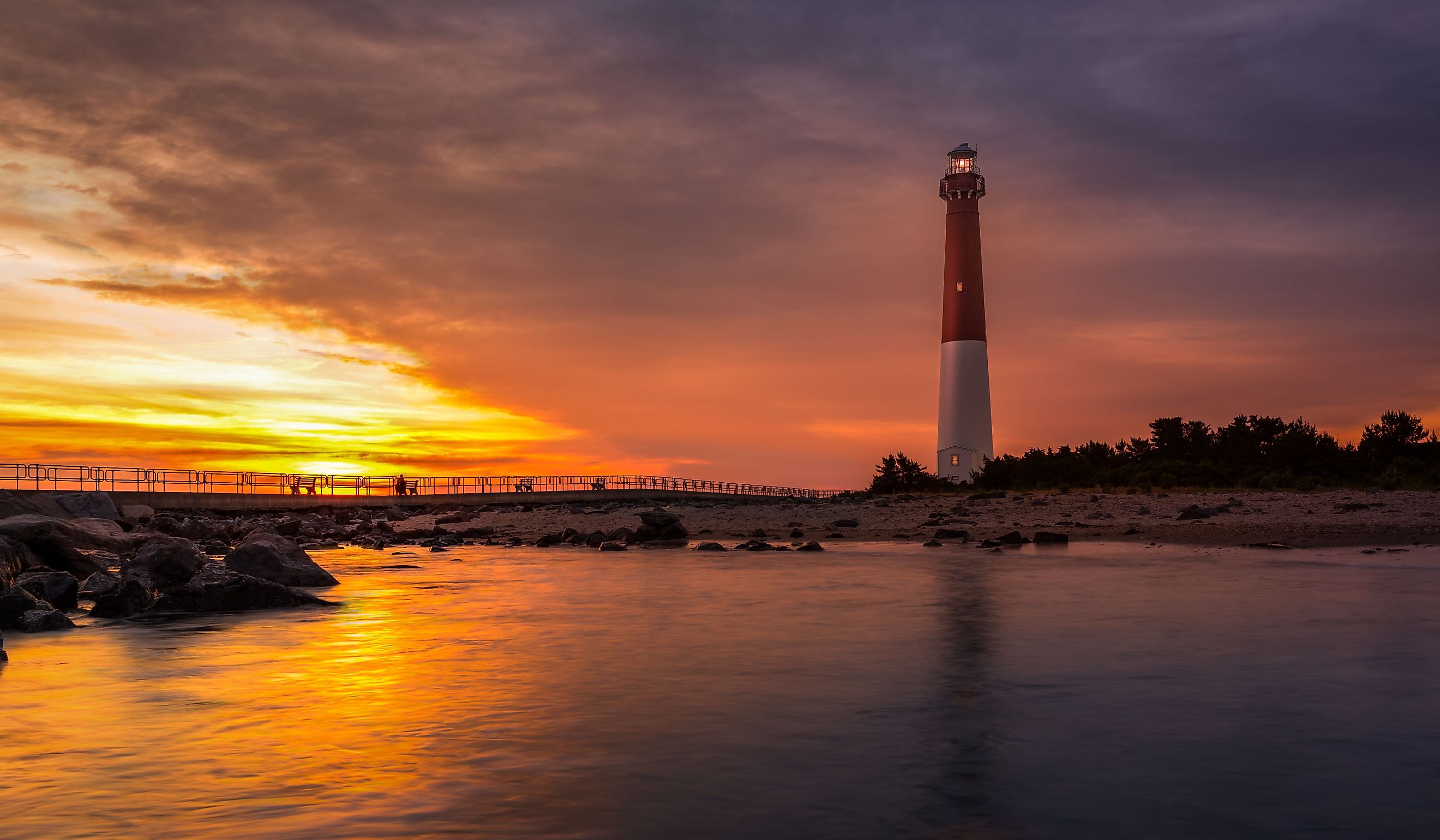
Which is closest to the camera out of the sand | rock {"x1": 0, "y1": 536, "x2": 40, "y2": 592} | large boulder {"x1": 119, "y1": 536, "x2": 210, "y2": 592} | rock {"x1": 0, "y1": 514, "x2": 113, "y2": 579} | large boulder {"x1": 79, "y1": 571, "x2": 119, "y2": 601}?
large boulder {"x1": 79, "y1": 571, "x2": 119, "y2": 601}

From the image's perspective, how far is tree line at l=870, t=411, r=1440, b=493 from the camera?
39438 millimetres

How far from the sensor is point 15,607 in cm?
1423

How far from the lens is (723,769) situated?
680cm

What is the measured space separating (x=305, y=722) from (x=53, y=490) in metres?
39.8

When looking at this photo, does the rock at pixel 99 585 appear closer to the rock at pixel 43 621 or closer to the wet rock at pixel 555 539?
the rock at pixel 43 621

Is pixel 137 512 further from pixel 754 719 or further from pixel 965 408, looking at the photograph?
pixel 754 719

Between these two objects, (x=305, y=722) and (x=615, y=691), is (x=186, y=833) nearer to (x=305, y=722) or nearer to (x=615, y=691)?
(x=305, y=722)

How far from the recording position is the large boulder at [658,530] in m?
33.9

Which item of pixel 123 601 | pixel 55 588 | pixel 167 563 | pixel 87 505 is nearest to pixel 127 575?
pixel 123 601

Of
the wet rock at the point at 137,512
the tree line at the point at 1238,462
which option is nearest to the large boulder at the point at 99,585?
the wet rock at the point at 137,512

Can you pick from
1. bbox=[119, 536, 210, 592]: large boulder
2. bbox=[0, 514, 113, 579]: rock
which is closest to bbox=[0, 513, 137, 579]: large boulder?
bbox=[0, 514, 113, 579]: rock

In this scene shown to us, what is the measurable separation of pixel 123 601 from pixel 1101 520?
84.2 ft

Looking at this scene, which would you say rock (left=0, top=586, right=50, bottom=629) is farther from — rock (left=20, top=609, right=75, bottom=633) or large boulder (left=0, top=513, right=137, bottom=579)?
large boulder (left=0, top=513, right=137, bottom=579)

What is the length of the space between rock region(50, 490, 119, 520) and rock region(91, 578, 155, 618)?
65.2 feet
